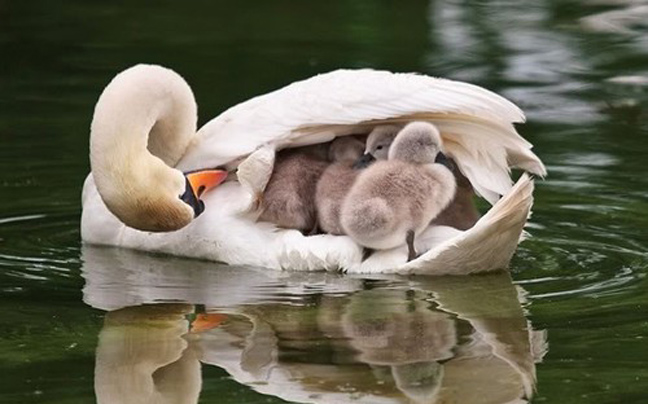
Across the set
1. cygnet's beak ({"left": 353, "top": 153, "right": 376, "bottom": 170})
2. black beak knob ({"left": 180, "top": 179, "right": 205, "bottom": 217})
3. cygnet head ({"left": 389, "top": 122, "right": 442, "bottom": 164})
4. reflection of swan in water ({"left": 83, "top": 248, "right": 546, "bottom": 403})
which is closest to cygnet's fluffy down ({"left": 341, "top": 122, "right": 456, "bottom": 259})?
cygnet head ({"left": 389, "top": 122, "right": 442, "bottom": 164})

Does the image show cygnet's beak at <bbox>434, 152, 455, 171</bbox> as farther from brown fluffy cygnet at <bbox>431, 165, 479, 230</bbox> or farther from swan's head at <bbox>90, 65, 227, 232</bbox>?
swan's head at <bbox>90, 65, 227, 232</bbox>

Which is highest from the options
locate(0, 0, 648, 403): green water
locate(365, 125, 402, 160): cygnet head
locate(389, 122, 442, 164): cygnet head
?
locate(389, 122, 442, 164): cygnet head

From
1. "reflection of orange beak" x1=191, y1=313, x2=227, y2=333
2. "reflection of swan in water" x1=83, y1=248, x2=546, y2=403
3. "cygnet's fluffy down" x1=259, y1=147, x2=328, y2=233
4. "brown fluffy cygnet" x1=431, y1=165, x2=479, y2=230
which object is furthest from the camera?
"brown fluffy cygnet" x1=431, y1=165, x2=479, y2=230

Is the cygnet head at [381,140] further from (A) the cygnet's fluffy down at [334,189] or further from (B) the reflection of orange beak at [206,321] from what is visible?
(B) the reflection of orange beak at [206,321]

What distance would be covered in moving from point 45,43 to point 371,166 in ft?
22.5

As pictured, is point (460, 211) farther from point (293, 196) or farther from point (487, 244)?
point (293, 196)

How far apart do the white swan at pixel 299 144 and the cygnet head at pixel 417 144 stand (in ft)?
0.31

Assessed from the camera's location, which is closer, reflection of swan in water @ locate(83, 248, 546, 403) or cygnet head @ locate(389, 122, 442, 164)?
reflection of swan in water @ locate(83, 248, 546, 403)

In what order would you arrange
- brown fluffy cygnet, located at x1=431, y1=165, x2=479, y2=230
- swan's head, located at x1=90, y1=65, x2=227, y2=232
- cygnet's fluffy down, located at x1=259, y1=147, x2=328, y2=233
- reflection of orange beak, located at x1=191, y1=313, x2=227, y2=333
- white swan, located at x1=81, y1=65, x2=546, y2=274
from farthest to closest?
brown fluffy cygnet, located at x1=431, y1=165, x2=479, y2=230 < cygnet's fluffy down, located at x1=259, y1=147, x2=328, y2=233 < swan's head, located at x1=90, y1=65, x2=227, y2=232 < white swan, located at x1=81, y1=65, x2=546, y2=274 < reflection of orange beak, located at x1=191, y1=313, x2=227, y2=333

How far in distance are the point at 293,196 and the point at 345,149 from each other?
32 centimetres

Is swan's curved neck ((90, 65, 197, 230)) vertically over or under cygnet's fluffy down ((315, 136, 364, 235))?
over

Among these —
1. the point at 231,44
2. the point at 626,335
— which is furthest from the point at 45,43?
the point at 626,335

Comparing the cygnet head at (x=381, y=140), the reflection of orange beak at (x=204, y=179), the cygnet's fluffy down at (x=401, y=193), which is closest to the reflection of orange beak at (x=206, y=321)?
the cygnet's fluffy down at (x=401, y=193)

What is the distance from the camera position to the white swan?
7.87 meters
